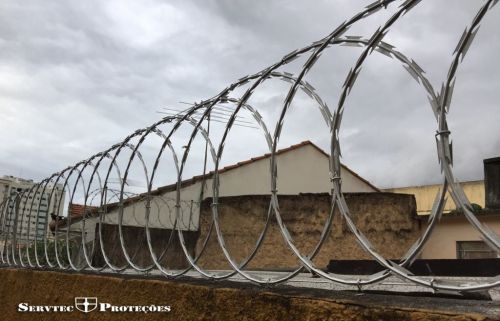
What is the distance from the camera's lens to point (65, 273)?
404 cm

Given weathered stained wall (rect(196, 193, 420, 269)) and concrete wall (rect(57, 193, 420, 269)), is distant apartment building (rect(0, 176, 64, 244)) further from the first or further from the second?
weathered stained wall (rect(196, 193, 420, 269))

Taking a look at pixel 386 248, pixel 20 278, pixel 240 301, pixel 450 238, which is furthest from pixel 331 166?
pixel 450 238

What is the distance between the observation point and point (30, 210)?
5742mm

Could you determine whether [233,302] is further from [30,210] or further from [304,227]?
[304,227]

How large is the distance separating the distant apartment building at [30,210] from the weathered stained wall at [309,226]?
5.25 meters


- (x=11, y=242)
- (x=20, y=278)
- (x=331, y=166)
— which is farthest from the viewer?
(x=11, y=242)

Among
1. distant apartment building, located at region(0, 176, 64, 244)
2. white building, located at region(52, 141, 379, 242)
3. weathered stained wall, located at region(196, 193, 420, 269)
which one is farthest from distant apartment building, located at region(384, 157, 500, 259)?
distant apartment building, located at region(0, 176, 64, 244)

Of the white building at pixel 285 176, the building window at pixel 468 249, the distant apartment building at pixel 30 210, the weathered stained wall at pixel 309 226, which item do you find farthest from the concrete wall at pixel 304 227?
the distant apartment building at pixel 30 210

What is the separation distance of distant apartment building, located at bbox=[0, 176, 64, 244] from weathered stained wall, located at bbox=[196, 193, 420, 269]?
207 inches

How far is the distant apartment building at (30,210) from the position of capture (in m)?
5.25

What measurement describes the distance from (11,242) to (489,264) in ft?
16.9

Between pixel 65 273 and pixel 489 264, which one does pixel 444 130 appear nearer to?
pixel 489 264

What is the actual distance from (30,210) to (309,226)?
23.7ft

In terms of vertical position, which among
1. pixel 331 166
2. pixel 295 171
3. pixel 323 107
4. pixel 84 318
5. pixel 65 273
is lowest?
pixel 84 318
